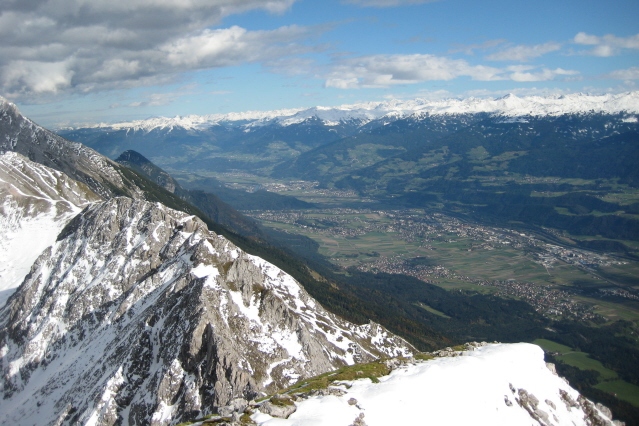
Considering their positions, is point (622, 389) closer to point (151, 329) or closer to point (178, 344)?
point (178, 344)

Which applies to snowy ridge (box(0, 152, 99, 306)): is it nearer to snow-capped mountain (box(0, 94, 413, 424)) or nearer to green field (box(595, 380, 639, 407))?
snow-capped mountain (box(0, 94, 413, 424))

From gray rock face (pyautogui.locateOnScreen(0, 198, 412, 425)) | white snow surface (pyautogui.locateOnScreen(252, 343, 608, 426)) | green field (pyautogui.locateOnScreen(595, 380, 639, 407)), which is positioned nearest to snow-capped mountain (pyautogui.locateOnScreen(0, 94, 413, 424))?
gray rock face (pyautogui.locateOnScreen(0, 198, 412, 425))

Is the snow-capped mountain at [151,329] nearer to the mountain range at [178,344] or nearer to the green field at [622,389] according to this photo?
the mountain range at [178,344]

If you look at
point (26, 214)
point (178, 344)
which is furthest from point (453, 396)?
point (26, 214)

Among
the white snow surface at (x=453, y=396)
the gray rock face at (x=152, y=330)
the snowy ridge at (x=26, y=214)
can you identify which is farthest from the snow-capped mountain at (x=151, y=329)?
the white snow surface at (x=453, y=396)

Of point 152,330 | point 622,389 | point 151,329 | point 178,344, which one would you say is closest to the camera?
point 178,344

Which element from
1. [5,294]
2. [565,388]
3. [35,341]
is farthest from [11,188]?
[565,388]
